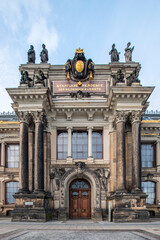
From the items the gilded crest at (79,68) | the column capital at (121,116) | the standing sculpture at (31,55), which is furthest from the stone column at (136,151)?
the standing sculpture at (31,55)

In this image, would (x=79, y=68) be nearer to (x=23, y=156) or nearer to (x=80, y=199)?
(x=23, y=156)

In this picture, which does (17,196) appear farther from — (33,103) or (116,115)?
(116,115)

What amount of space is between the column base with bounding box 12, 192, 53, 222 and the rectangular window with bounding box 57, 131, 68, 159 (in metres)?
4.86

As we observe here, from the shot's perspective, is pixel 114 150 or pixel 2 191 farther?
pixel 2 191

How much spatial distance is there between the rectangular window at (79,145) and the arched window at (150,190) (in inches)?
299

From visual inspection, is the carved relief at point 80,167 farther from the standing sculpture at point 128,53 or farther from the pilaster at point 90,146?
the standing sculpture at point 128,53

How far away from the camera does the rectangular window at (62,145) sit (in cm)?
2633

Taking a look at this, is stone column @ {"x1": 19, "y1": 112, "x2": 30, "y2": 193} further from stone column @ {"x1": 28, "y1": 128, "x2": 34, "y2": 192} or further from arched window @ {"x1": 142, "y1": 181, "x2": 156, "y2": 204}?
arched window @ {"x1": 142, "y1": 181, "x2": 156, "y2": 204}

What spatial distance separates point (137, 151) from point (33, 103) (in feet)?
32.7

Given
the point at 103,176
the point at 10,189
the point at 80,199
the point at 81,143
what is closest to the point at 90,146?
the point at 81,143

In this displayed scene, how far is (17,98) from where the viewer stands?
77.9 feet

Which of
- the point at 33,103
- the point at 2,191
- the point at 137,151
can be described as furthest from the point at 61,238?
the point at 2,191

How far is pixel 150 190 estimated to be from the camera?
28.6 metres

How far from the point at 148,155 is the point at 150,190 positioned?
3.72m
